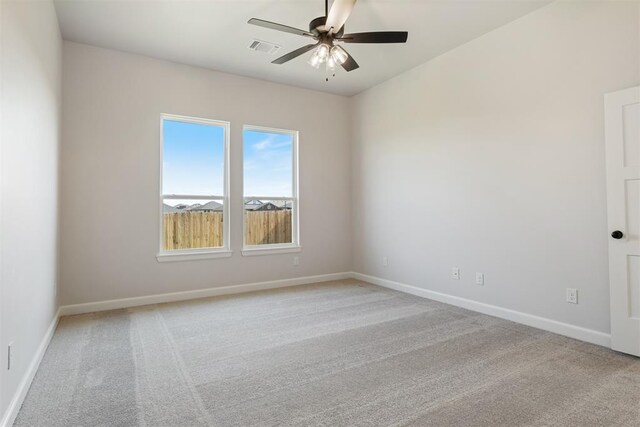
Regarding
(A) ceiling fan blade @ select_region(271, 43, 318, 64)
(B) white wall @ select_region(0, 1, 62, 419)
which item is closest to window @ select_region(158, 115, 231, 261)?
(B) white wall @ select_region(0, 1, 62, 419)

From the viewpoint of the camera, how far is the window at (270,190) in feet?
16.6

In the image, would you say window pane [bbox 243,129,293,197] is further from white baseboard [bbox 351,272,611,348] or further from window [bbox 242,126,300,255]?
white baseboard [bbox 351,272,611,348]

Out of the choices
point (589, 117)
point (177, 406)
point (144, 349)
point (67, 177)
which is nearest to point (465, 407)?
point (177, 406)

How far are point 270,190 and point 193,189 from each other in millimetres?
1127

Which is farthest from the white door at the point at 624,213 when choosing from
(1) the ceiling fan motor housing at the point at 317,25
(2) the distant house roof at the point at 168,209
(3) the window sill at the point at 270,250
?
(2) the distant house roof at the point at 168,209

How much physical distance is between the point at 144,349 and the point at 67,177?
2266 millimetres

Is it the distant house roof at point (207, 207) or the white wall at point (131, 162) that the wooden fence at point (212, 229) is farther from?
the white wall at point (131, 162)

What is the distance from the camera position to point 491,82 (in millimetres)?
3742

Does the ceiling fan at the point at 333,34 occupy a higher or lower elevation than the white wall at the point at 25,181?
higher

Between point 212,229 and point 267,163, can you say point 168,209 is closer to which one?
point 212,229

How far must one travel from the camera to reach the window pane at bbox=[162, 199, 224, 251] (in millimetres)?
4492

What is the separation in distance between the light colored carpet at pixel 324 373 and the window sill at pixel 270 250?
1310 mm

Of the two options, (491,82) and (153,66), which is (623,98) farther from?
(153,66)

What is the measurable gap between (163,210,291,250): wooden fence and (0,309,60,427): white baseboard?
169 cm
